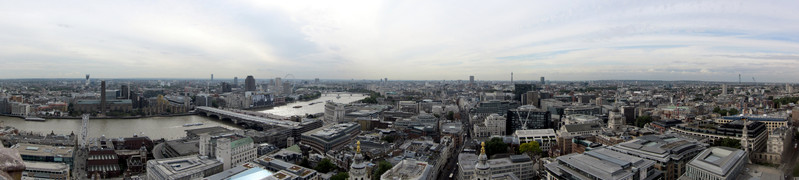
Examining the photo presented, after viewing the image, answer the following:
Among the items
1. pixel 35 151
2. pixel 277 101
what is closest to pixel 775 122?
pixel 35 151

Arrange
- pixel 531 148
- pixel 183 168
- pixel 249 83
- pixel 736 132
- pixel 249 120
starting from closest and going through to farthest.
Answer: pixel 183 168 < pixel 736 132 < pixel 531 148 < pixel 249 120 < pixel 249 83

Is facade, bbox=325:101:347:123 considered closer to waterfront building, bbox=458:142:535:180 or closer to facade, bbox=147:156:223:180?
facade, bbox=147:156:223:180

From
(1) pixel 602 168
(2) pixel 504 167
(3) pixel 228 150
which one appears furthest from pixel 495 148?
(3) pixel 228 150

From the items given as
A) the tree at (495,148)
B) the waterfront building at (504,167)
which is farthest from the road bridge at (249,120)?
the waterfront building at (504,167)

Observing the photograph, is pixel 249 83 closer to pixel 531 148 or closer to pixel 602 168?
pixel 531 148

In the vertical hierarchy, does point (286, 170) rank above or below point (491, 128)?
below

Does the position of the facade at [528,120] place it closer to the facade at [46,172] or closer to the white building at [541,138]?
the white building at [541,138]

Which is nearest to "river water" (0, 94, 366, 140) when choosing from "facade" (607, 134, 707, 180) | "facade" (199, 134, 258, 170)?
"facade" (199, 134, 258, 170)
